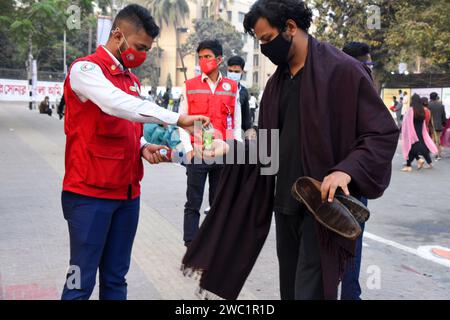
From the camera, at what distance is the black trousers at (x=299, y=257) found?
278 centimetres

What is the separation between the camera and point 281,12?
2.83m

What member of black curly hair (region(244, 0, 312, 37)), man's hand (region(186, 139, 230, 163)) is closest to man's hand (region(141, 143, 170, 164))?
man's hand (region(186, 139, 230, 163))

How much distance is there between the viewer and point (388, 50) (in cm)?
2352

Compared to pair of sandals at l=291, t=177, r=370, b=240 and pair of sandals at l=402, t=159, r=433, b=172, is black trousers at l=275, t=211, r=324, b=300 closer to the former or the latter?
pair of sandals at l=291, t=177, r=370, b=240

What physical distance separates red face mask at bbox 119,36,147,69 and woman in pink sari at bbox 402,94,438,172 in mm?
10441

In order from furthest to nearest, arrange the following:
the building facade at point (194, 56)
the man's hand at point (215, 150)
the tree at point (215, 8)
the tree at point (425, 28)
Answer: the building facade at point (194, 56)
the tree at point (215, 8)
the tree at point (425, 28)
the man's hand at point (215, 150)

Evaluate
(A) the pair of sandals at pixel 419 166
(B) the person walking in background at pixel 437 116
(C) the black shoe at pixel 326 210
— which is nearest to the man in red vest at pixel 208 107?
(C) the black shoe at pixel 326 210

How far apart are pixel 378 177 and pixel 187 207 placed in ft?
9.77

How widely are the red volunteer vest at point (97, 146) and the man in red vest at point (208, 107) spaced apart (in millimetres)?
2164

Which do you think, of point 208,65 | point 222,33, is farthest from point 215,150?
point 222,33

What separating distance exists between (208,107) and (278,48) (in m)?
2.49

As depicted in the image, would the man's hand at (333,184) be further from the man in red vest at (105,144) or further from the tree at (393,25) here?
the tree at (393,25)

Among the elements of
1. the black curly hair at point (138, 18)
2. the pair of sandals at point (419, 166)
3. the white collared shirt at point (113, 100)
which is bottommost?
the pair of sandals at point (419, 166)

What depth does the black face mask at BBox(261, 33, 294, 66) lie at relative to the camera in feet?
9.36
